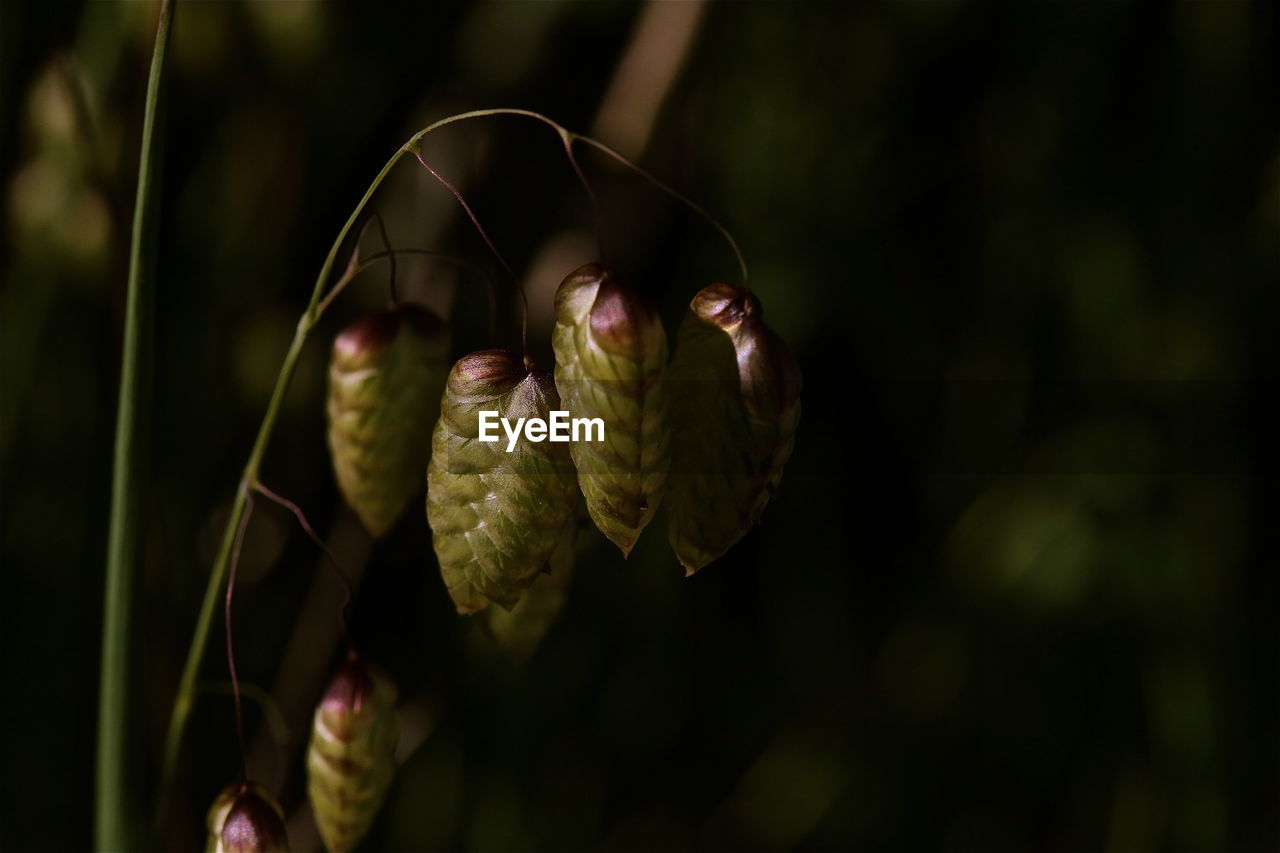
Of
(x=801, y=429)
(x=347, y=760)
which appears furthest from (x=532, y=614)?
(x=801, y=429)

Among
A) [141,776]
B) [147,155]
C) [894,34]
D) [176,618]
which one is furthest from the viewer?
[894,34]

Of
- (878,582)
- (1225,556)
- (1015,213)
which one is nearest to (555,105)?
(1015,213)

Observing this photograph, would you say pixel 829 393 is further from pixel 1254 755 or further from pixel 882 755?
pixel 1254 755

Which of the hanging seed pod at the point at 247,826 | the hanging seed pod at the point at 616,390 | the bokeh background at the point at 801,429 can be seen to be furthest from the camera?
the bokeh background at the point at 801,429

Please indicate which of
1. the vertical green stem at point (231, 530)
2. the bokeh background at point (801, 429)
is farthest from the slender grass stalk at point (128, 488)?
the bokeh background at point (801, 429)

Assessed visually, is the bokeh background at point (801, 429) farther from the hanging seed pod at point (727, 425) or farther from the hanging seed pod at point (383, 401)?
the hanging seed pod at point (727, 425)

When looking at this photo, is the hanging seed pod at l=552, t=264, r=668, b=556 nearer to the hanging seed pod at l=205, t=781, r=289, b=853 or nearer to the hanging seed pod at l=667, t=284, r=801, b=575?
the hanging seed pod at l=667, t=284, r=801, b=575

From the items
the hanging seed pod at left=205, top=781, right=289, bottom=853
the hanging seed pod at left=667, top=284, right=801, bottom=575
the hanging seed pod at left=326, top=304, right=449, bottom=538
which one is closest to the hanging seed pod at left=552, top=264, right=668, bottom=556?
the hanging seed pod at left=667, top=284, right=801, bottom=575
